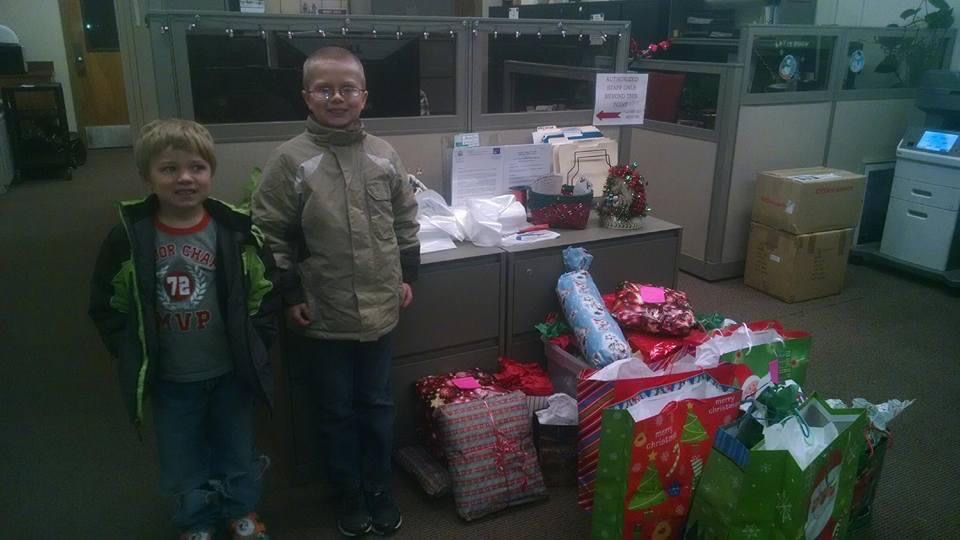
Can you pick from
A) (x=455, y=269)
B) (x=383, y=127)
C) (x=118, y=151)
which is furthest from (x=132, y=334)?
(x=118, y=151)

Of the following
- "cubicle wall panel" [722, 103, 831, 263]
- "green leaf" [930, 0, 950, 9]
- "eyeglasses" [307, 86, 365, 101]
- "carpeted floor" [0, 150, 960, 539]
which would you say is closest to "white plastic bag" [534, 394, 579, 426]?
"carpeted floor" [0, 150, 960, 539]

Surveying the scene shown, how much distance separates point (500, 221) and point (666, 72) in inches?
85.4

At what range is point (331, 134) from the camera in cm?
171

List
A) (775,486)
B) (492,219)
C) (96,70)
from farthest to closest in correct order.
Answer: (96,70) → (492,219) → (775,486)

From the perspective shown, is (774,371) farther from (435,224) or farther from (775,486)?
Answer: (435,224)

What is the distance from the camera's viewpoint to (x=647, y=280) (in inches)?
96.8

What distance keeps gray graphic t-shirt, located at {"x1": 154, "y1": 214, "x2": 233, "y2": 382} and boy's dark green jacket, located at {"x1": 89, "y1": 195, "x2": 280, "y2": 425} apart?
0.8 inches

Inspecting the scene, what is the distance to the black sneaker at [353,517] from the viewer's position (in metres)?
1.85

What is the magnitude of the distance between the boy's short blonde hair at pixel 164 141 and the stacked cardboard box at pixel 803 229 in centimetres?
285

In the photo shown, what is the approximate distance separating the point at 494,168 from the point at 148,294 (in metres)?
1.22

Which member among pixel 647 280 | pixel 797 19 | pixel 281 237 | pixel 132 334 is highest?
pixel 797 19

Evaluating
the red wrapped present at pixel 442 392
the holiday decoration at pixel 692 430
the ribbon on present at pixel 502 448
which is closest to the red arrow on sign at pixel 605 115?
the red wrapped present at pixel 442 392

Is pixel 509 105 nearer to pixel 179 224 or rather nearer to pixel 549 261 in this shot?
pixel 549 261

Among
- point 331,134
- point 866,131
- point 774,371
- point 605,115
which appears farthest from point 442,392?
point 866,131
